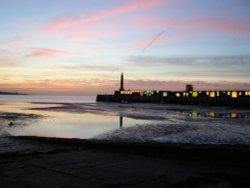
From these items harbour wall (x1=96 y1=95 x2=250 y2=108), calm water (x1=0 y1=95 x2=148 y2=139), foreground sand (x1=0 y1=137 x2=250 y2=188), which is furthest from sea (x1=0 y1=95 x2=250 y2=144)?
harbour wall (x1=96 y1=95 x2=250 y2=108)

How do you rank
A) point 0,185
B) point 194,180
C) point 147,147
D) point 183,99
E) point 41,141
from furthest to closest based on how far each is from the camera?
point 183,99, point 41,141, point 147,147, point 194,180, point 0,185

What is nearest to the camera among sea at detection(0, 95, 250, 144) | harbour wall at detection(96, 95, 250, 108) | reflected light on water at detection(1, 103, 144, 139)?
sea at detection(0, 95, 250, 144)

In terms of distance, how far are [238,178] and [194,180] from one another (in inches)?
38.1

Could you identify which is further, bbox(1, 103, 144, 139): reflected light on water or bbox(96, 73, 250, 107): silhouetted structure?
bbox(96, 73, 250, 107): silhouetted structure

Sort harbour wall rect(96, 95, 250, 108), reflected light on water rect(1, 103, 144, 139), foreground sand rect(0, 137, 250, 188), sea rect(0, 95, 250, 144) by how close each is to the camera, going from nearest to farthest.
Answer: foreground sand rect(0, 137, 250, 188) < sea rect(0, 95, 250, 144) < reflected light on water rect(1, 103, 144, 139) < harbour wall rect(96, 95, 250, 108)

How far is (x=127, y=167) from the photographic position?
704cm

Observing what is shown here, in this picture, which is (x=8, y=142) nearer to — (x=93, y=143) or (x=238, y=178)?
(x=93, y=143)

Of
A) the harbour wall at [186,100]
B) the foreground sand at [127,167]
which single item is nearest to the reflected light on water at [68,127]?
the foreground sand at [127,167]

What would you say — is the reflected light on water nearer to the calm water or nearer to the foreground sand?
the calm water

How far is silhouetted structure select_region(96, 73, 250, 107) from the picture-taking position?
86562 mm

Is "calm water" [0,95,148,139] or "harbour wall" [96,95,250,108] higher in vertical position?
"harbour wall" [96,95,250,108]

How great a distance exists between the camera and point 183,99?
105 m

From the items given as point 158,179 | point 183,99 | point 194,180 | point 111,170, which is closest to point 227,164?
point 194,180

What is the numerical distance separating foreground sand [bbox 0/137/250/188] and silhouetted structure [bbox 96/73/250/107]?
76735 millimetres
